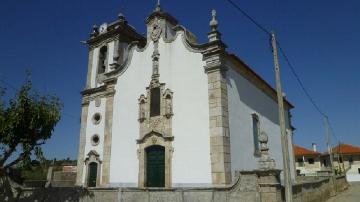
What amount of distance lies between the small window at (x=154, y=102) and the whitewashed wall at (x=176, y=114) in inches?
22.2

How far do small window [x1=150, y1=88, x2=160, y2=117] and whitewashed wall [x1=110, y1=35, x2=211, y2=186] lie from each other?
57 centimetres

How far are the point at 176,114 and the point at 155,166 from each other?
2.53 metres

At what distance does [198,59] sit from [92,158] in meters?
7.93

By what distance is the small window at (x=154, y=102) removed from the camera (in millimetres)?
14398

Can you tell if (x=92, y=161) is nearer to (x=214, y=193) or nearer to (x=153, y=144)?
(x=153, y=144)

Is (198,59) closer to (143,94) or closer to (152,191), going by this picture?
(143,94)

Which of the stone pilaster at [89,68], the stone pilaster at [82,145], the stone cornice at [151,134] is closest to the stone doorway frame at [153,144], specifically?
the stone cornice at [151,134]

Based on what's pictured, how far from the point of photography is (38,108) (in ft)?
41.5

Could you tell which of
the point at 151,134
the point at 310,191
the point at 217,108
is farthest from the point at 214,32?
the point at 310,191

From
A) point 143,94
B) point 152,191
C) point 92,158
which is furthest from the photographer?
point 92,158

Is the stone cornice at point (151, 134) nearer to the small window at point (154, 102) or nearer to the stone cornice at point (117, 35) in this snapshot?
the small window at point (154, 102)

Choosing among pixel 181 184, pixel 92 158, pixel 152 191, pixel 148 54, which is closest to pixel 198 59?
pixel 148 54

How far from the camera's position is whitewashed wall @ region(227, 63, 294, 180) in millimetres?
12930

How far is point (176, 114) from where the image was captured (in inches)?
534
